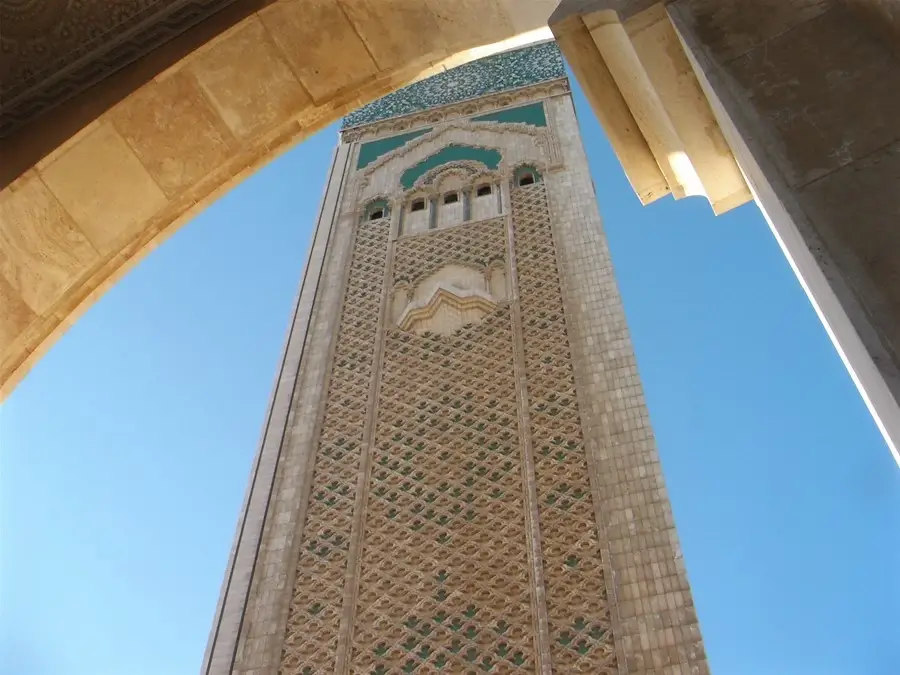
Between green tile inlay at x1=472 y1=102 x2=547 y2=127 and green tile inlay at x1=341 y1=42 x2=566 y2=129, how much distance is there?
12.7 inches

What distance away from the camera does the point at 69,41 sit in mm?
1322

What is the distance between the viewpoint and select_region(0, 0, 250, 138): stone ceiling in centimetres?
128

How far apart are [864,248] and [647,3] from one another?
0.50 metres

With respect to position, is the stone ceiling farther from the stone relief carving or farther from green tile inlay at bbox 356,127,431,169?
green tile inlay at bbox 356,127,431,169

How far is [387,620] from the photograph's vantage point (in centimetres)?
308

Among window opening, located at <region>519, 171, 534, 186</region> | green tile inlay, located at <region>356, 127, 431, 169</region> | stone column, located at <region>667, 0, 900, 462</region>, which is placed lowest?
stone column, located at <region>667, 0, 900, 462</region>

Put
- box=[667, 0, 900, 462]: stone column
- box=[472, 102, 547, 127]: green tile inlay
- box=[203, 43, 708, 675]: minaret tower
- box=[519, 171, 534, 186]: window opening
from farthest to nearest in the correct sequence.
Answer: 1. box=[472, 102, 547, 127]: green tile inlay
2. box=[519, 171, 534, 186]: window opening
3. box=[203, 43, 708, 675]: minaret tower
4. box=[667, 0, 900, 462]: stone column

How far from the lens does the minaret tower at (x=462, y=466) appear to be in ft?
9.75

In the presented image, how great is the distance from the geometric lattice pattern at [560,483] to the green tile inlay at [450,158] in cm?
122

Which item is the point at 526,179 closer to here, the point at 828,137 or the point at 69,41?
the point at 69,41

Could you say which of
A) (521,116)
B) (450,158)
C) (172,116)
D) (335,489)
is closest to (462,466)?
(335,489)

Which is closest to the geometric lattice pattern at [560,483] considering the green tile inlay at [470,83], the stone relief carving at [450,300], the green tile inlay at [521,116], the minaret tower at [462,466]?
the minaret tower at [462,466]

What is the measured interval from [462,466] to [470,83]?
14.2 ft

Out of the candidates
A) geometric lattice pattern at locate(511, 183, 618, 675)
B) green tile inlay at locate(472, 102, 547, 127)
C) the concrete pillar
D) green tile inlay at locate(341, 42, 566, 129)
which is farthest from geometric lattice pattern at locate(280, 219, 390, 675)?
the concrete pillar
